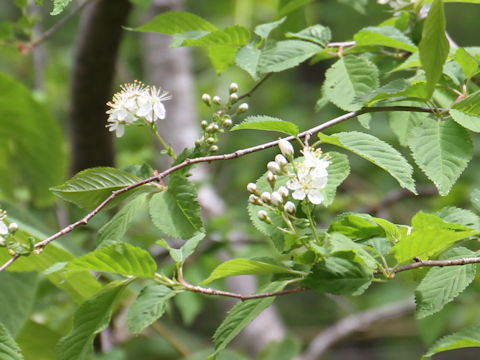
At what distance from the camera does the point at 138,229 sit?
9.39 feet

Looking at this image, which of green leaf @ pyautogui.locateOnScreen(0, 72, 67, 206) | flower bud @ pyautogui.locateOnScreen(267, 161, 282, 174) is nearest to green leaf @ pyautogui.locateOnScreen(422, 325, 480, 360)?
flower bud @ pyautogui.locateOnScreen(267, 161, 282, 174)

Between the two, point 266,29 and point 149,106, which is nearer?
point 149,106

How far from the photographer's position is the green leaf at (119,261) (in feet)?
2.89

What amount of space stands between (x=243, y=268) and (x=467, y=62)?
1.59 feet

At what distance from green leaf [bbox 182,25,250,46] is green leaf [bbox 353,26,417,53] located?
0.69ft

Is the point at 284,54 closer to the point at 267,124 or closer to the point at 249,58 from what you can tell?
the point at 249,58

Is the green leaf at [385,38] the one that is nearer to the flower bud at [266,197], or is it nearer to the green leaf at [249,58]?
the green leaf at [249,58]

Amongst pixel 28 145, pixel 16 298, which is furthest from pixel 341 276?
pixel 28 145

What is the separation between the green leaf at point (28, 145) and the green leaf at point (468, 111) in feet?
4.11

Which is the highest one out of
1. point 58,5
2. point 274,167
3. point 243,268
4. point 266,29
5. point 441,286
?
point 58,5

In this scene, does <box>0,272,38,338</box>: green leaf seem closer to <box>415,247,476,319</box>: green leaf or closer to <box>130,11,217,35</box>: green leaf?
<box>130,11,217,35</box>: green leaf

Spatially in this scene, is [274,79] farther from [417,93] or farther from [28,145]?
[417,93]

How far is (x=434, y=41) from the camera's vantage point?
0.87 meters

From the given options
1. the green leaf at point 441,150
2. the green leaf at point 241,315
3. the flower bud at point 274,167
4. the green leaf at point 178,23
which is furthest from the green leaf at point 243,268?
the green leaf at point 178,23
